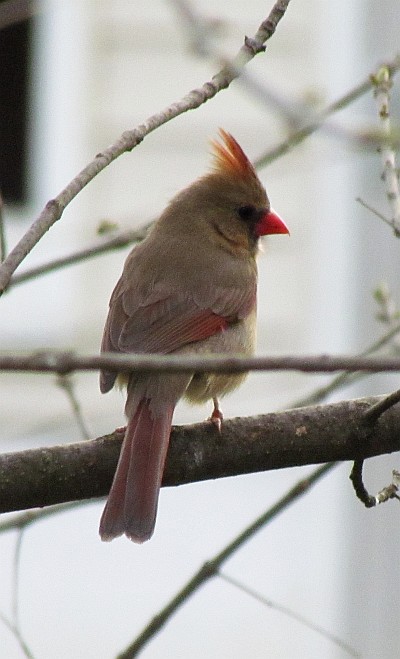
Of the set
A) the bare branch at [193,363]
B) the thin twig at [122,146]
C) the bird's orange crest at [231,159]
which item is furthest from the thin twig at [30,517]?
the bare branch at [193,363]

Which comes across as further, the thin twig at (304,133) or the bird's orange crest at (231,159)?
the bird's orange crest at (231,159)

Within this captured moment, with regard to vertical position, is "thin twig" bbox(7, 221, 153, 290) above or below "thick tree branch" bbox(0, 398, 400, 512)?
above

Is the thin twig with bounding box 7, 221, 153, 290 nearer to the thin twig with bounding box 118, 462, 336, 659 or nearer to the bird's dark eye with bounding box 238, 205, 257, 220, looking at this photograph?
the bird's dark eye with bounding box 238, 205, 257, 220

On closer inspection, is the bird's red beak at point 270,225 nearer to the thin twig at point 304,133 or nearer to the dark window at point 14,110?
the thin twig at point 304,133

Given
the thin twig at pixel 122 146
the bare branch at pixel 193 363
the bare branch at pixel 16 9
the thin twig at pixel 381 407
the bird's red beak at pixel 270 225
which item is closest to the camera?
the bare branch at pixel 193 363

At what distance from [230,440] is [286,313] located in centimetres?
359

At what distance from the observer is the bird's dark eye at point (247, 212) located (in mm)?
4309

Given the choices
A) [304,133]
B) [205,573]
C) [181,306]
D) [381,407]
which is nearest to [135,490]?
[205,573]

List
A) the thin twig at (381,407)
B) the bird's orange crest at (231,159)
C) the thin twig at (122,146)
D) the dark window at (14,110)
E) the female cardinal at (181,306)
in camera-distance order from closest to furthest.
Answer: the thin twig at (122,146) → the thin twig at (381,407) → the female cardinal at (181,306) → the bird's orange crest at (231,159) → the dark window at (14,110)

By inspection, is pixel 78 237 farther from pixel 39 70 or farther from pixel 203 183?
pixel 203 183

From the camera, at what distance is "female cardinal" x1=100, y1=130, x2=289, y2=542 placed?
2.97 m

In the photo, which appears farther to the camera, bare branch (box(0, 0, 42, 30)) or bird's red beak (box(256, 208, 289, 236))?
bare branch (box(0, 0, 42, 30))

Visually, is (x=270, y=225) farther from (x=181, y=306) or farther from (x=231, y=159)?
(x=181, y=306)

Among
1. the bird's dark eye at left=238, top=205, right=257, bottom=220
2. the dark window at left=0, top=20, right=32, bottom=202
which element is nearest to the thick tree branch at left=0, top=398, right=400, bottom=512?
the bird's dark eye at left=238, top=205, right=257, bottom=220
